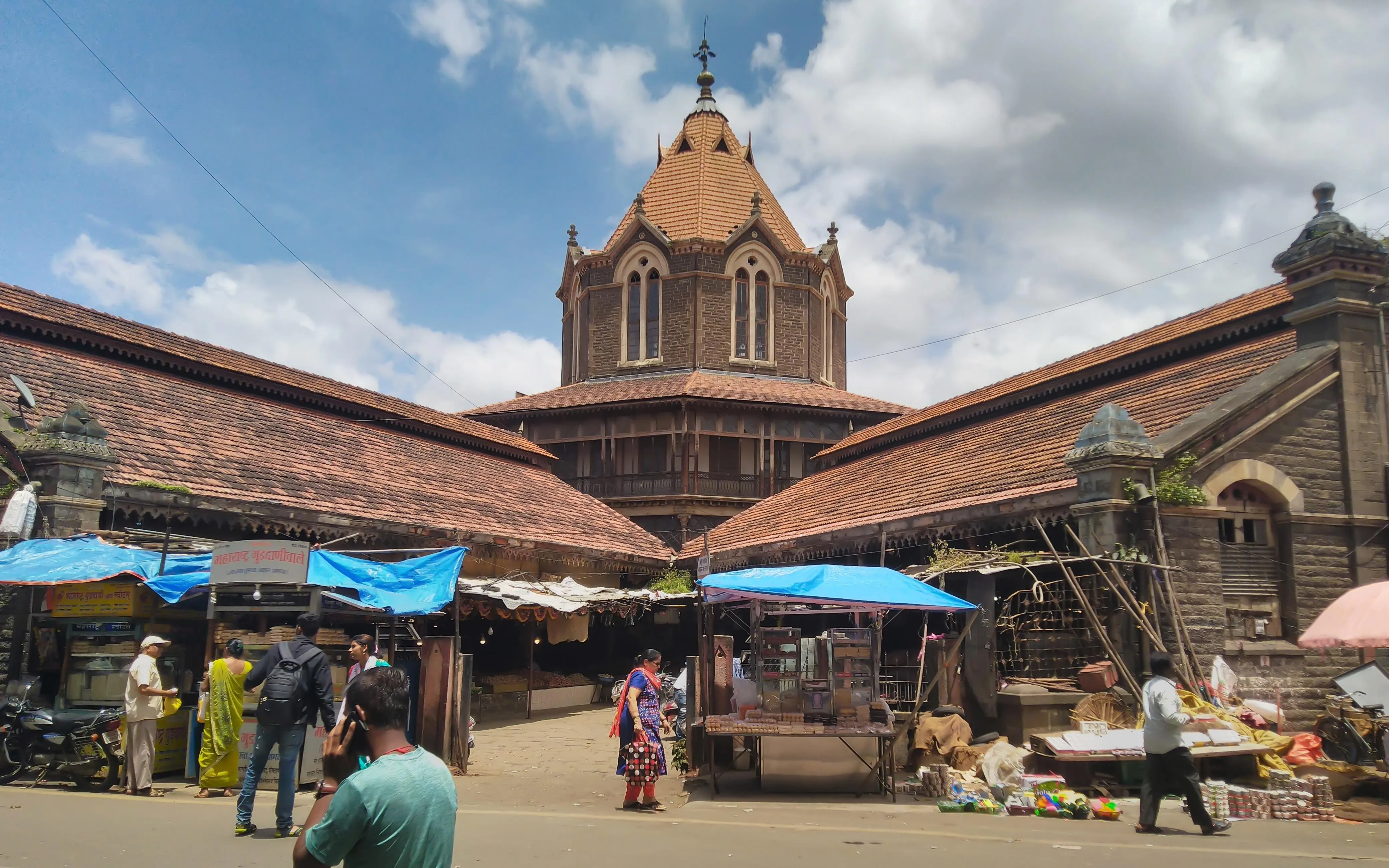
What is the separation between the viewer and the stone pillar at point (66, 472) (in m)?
12.2

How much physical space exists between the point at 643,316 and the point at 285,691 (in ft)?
80.3

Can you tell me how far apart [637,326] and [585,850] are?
2504 cm

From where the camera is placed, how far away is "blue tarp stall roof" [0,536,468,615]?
34.4 feet

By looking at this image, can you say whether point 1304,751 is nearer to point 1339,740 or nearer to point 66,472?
point 1339,740

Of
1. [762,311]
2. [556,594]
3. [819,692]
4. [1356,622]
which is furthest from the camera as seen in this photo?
[762,311]

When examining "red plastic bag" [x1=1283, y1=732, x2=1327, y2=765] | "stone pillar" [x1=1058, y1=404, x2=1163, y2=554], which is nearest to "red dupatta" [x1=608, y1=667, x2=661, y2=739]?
"stone pillar" [x1=1058, y1=404, x2=1163, y2=554]

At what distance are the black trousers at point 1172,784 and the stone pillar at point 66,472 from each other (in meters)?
12.0

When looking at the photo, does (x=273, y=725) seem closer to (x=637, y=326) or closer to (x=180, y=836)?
(x=180, y=836)

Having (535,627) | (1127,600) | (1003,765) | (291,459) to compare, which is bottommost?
(1003,765)

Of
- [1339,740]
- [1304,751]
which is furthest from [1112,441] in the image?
[1339,740]

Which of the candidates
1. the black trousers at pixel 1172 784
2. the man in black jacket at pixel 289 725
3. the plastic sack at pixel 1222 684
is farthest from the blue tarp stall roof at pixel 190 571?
the plastic sack at pixel 1222 684

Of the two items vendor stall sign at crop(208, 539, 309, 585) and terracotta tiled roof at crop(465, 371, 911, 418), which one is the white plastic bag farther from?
terracotta tiled roof at crop(465, 371, 911, 418)

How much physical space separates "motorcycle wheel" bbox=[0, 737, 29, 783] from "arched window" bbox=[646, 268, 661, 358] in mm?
22365

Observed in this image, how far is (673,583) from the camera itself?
73.7 feet
